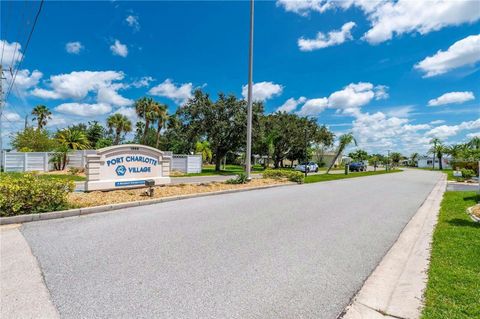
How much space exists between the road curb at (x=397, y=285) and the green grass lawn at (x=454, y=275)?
0.40 ft

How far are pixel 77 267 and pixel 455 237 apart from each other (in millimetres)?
6970

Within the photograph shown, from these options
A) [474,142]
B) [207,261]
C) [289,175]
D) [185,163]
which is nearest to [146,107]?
[185,163]

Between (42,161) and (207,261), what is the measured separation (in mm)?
25948

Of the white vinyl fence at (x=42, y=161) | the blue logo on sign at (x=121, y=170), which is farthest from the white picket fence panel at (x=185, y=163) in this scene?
the blue logo on sign at (x=121, y=170)

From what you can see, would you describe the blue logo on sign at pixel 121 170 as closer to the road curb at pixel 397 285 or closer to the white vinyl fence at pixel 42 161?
the road curb at pixel 397 285

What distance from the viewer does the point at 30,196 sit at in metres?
6.75

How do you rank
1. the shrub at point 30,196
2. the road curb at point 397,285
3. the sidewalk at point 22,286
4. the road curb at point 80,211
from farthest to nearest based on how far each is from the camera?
the shrub at point 30,196
the road curb at point 80,211
the road curb at point 397,285
the sidewalk at point 22,286

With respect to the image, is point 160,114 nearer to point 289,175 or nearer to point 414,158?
point 289,175

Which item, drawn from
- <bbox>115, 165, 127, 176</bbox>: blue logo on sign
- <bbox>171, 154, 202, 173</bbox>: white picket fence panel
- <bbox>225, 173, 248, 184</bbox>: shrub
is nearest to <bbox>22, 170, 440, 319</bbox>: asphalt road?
<bbox>115, 165, 127, 176</bbox>: blue logo on sign

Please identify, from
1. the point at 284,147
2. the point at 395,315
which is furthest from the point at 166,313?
the point at 284,147

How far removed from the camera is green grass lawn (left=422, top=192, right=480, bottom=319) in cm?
280

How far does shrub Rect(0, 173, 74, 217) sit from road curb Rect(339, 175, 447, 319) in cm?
730

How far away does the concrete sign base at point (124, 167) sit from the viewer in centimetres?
1043

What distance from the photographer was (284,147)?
46.3 m
